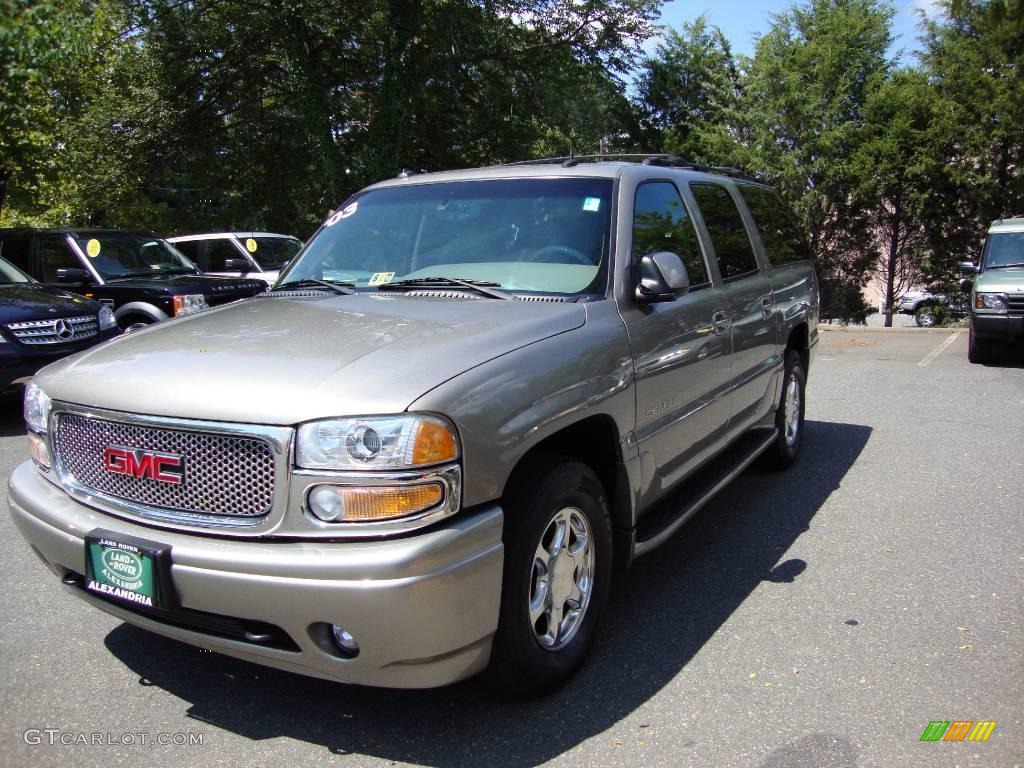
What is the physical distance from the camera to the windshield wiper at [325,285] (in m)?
3.93

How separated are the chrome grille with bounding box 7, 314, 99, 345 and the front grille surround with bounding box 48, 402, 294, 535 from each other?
204 inches

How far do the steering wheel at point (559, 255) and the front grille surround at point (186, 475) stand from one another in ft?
5.12

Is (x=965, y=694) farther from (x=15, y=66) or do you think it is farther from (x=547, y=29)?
(x=547, y=29)

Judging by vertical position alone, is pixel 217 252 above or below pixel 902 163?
below

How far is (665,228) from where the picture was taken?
413 cm

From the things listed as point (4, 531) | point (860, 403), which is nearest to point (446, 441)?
point (4, 531)

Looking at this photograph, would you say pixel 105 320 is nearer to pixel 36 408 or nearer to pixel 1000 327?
pixel 36 408

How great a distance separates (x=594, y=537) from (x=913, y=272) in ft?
57.8

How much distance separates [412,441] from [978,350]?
10706 mm

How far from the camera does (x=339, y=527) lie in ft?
8.23

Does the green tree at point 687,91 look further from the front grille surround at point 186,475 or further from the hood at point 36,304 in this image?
the front grille surround at point 186,475

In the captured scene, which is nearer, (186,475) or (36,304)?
(186,475)

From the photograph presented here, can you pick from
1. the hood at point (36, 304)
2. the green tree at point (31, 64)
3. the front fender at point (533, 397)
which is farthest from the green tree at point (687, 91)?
the front fender at point (533, 397)

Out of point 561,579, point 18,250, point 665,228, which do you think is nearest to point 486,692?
point 561,579
